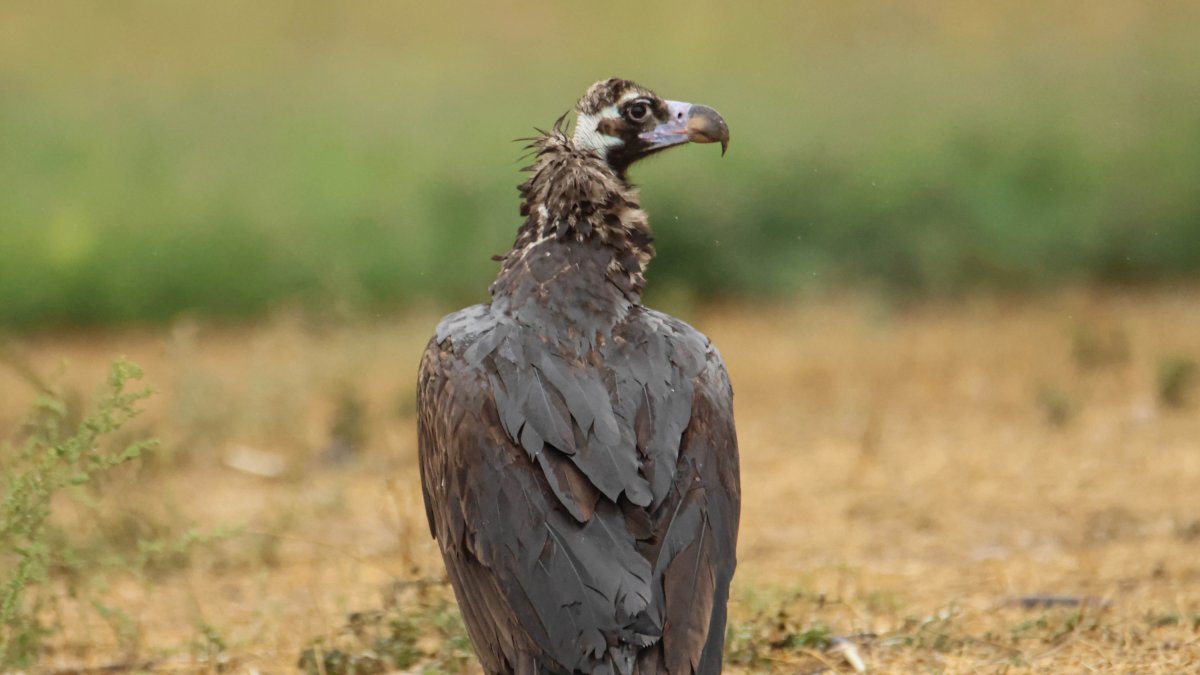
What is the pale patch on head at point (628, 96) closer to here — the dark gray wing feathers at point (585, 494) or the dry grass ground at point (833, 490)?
the dark gray wing feathers at point (585, 494)

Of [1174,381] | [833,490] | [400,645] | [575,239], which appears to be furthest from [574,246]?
[1174,381]

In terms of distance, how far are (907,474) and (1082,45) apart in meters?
5.91

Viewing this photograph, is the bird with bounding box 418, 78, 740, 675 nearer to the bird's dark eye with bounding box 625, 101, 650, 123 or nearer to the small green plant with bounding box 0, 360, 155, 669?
the bird's dark eye with bounding box 625, 101, 650, 123

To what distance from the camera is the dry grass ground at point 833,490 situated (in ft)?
16.3

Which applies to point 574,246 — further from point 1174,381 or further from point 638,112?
point 1174,381

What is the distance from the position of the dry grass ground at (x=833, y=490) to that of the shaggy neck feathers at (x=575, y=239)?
109 centimetres

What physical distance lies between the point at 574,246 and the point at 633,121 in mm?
612

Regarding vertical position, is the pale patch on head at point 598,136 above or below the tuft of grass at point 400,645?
above

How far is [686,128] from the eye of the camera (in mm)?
4793

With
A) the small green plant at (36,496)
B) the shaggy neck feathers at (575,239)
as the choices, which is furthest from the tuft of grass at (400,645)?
the shaggy neck feathers at (575,239)

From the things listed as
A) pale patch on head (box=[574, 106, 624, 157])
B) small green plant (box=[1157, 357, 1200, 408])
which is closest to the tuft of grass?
pale patch on head (box=[574, 106, 624, 157])

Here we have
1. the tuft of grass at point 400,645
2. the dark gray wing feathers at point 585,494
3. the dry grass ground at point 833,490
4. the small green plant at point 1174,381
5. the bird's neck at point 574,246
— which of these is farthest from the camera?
the small green plant at point 1174,381

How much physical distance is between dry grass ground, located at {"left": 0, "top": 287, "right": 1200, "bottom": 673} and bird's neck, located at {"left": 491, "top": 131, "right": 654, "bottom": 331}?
1083mm

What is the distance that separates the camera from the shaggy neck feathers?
4.20m
